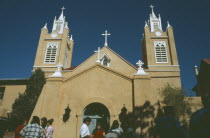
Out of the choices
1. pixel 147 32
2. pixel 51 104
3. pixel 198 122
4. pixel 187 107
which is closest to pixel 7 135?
pixel 51 104

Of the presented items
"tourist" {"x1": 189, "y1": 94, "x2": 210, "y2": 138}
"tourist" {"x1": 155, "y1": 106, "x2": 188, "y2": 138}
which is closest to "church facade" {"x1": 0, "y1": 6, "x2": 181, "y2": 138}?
"tourist" {"x1": 155, "y1": 106, "x2": 188, "y2": 138}

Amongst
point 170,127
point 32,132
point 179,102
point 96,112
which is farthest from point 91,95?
point 179,102

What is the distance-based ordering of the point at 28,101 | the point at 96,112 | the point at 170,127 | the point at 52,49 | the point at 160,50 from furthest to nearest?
the point at 52,49 < the point at 160,50 < the point at 28,101 < the point at 96,112 < the point at 170,127

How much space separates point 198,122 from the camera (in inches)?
130

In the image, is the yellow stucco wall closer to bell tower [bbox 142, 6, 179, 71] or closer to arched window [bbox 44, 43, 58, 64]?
arched window [bbox 44, 43, 58, 64]

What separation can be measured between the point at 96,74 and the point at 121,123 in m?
3.69

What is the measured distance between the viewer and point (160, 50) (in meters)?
28.5

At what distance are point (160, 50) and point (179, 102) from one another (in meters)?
12.9

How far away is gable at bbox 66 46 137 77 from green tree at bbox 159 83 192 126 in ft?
18.7

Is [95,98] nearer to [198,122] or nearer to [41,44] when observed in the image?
[198,122]

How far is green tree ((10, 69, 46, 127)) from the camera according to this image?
18.4 m

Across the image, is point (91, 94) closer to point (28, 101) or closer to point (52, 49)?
point (28, 101)

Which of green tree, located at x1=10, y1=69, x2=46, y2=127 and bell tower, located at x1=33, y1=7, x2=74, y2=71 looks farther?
bell tower, located at x1=33, y1=7, x2=74, y2=71

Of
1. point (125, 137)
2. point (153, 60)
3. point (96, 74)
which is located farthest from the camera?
point (153, 60)
